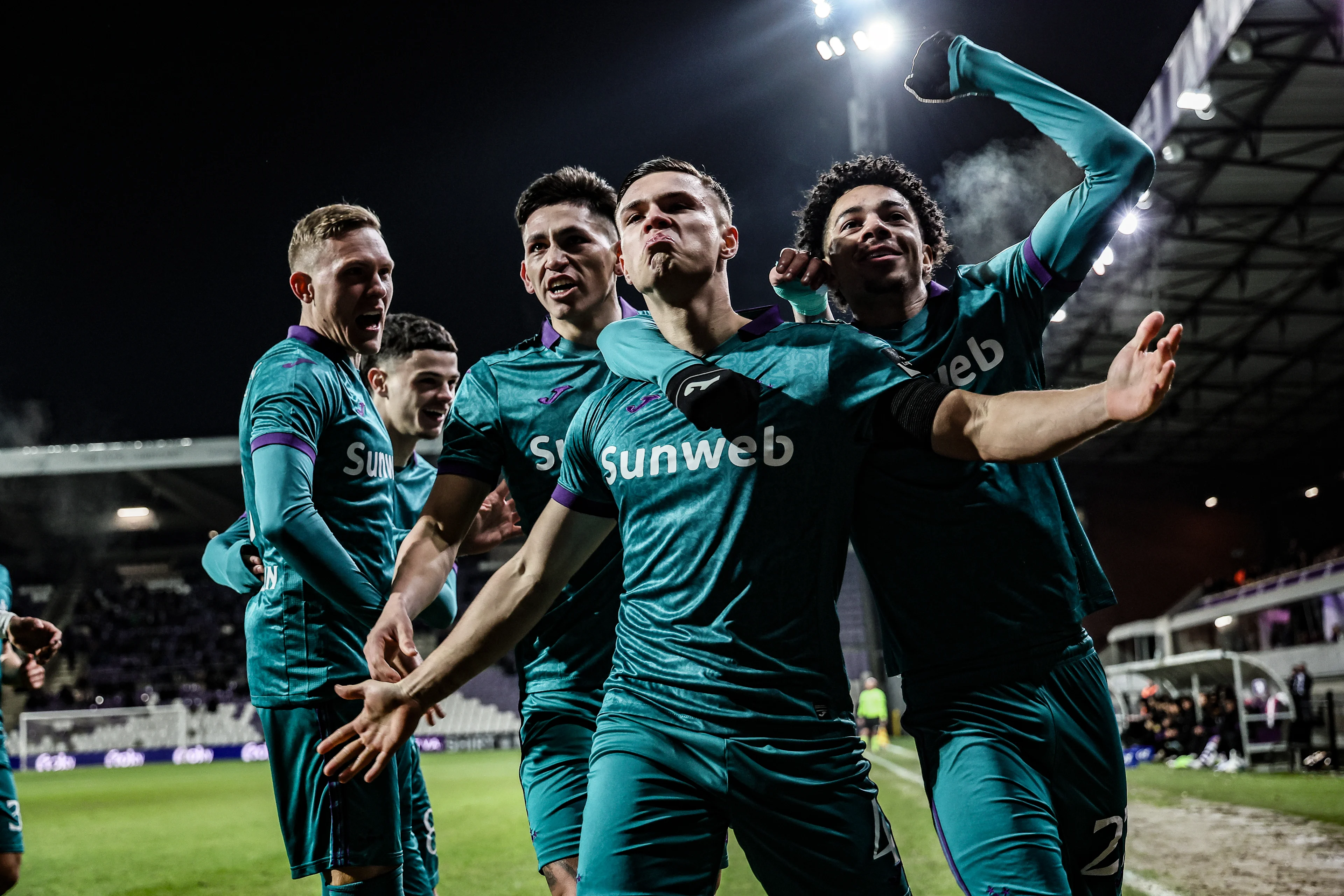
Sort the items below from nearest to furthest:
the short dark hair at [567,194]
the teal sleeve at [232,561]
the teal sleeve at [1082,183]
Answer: the teal sleeve at [1082,183]
the short dark hair at [567,194]
the teal sleeve at [232,561]

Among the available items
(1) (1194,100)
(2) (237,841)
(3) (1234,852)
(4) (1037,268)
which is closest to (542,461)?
(4) (1037,268)

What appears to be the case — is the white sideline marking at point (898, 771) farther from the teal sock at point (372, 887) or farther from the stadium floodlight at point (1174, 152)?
the stadium floodlight at point (1174, 152)

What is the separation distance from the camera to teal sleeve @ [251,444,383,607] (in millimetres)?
3137

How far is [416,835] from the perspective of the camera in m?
4.19

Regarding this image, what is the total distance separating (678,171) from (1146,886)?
17.1ft

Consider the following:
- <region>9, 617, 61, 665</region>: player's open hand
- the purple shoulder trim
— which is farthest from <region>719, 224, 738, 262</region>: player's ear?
<region>9, 617, 61, 665</region>: player's open hand

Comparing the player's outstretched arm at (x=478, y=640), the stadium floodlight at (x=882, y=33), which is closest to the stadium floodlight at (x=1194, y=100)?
the stadium floodlight at (x=882, y=33)

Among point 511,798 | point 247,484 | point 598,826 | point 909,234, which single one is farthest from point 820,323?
point 511,798

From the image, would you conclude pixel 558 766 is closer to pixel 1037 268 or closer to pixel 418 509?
pixel 418 509

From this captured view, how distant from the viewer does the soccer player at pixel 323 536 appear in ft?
10.4

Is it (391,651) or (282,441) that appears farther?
(282,441)

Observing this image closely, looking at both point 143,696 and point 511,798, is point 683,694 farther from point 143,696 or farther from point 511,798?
point 143,696

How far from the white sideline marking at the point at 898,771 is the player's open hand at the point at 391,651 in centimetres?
Result: 1016

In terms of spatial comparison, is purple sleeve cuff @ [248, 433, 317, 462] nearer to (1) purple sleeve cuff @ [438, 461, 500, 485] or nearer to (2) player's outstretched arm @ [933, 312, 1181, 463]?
(1) purple sleeve cuff @ [438, 461, 500, 485]
